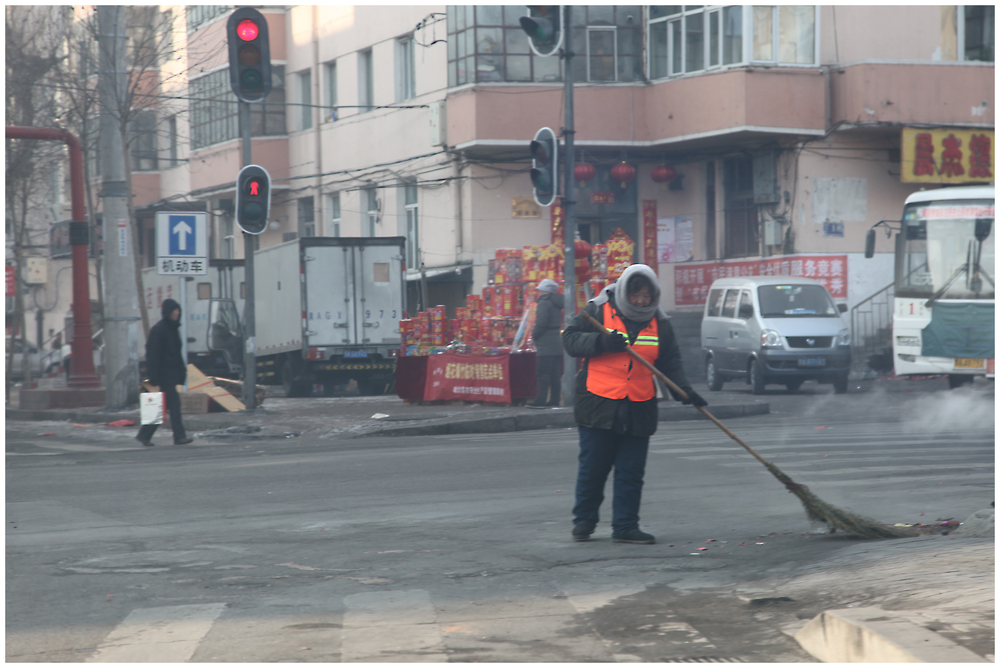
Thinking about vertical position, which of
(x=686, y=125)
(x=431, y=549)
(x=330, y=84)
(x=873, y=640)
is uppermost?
(x=330, y=84)

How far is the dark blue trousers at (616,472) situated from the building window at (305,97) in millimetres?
29468

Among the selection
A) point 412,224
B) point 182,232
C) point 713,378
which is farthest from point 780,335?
point 412,224

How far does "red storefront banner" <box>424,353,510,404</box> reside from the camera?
1794 cm

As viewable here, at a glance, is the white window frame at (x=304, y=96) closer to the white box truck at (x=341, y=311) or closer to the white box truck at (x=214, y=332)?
the white box truck at (x=214, y=332)

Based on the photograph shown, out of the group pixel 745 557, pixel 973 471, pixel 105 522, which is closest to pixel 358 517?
pixel 105 522

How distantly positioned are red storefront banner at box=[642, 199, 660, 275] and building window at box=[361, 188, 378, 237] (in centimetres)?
742

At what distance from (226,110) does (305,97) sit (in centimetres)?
268

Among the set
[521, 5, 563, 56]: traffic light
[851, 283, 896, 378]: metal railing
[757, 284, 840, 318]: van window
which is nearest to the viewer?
Result: [521, 5, 563, 56]: traffic light

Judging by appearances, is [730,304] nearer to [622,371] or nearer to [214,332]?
[214,332]

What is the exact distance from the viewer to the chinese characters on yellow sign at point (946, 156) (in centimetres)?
2606

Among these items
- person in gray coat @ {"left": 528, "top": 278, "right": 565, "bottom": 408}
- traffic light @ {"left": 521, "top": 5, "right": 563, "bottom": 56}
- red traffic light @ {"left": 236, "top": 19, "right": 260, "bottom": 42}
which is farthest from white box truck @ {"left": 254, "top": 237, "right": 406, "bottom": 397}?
traffic light @ {"left": 521, "top": 5, "right": 563, "bottom": 56}

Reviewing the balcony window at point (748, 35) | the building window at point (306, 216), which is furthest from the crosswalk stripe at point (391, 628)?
the building window at point (306, 216)

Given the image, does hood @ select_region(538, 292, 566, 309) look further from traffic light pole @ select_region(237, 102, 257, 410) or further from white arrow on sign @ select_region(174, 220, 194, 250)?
white arrow on sign @ select_region(174, 220, 194, 250)

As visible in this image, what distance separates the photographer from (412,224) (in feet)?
103
